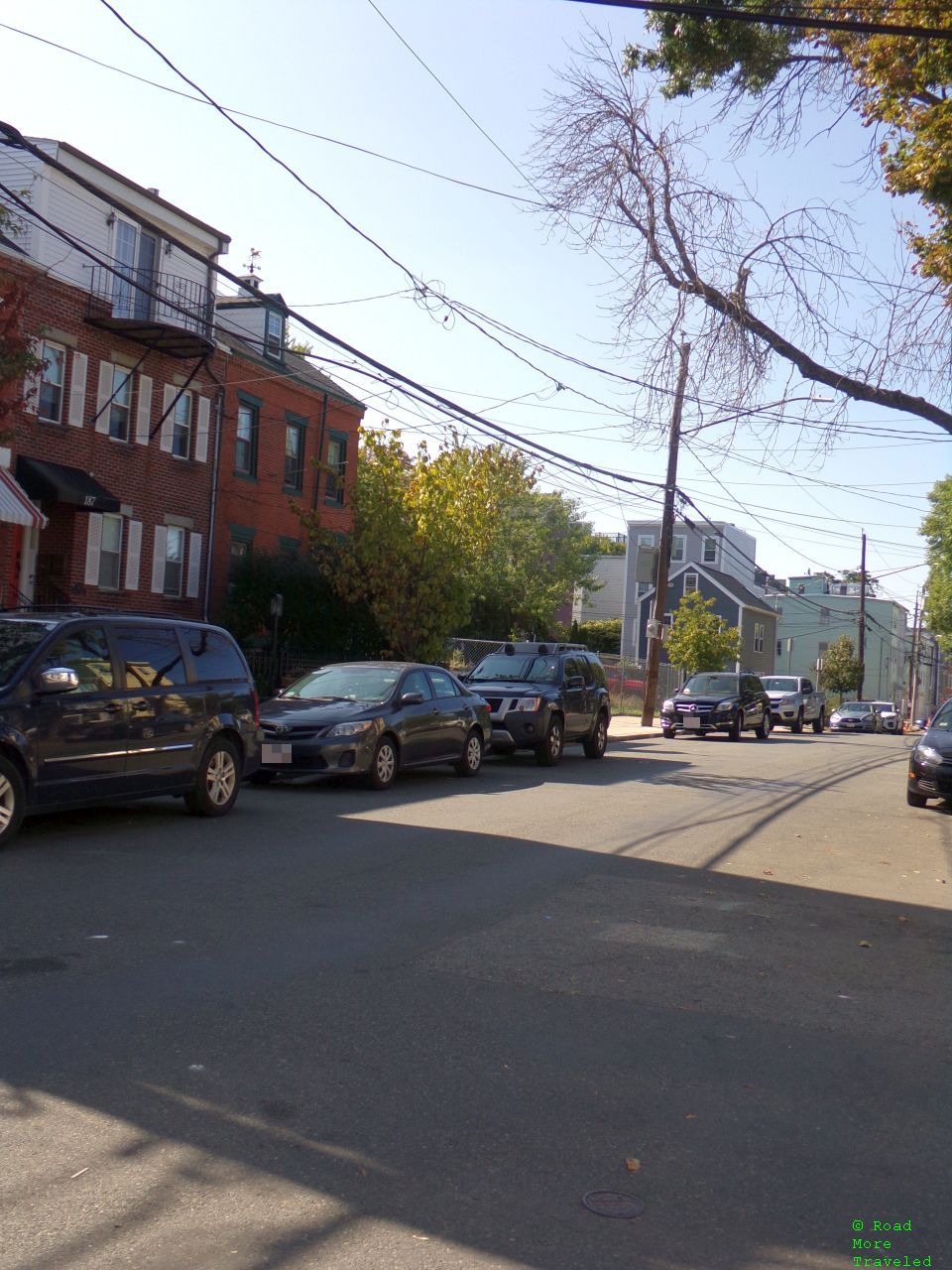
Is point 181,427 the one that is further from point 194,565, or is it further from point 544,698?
point 544,698

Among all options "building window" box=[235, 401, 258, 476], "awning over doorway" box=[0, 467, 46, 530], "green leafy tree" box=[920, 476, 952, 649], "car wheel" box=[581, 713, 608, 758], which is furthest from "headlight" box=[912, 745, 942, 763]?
"green leafy tree" box=[920, 476, 952, 649]

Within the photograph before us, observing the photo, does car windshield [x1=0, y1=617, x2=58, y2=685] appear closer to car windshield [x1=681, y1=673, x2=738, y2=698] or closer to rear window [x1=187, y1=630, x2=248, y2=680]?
rear window [x1=187, y1=630, x2=248, y2=680]

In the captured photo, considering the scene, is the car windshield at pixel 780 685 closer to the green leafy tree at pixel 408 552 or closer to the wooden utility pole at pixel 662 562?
the wooden utility pole at pixel 662 562

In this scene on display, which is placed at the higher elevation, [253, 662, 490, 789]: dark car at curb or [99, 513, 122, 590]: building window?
[99, 513, 122, 590]: building window

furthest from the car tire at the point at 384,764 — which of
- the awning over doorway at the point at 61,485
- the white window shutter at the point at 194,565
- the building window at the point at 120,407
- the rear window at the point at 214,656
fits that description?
the white window shutter at the point at 194,565

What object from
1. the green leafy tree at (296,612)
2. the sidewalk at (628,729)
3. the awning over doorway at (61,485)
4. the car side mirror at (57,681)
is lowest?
the sidewalk at (628,729)

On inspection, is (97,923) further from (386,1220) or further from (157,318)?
(157,318)

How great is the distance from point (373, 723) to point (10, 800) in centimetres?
578

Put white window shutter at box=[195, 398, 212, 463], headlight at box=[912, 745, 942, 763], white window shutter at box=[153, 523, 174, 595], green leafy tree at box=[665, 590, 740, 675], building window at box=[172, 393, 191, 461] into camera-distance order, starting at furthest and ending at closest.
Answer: green leafy tree at box=[665, 590, 740, 675] → white window shutter at box=[195, 398, 212, 463] → building window at box=[172, 393, 191, 461] → white window shutter at box=[153, 523, 174, 595] → headlight at box=[912, 745, 942, 763]

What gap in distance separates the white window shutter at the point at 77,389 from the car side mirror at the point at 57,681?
52.4ft

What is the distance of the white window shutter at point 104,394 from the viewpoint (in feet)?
82.0

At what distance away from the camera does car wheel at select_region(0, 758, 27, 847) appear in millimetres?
9086

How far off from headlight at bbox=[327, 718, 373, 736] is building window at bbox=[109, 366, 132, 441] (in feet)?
45.3

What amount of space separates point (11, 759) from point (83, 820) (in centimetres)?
197
